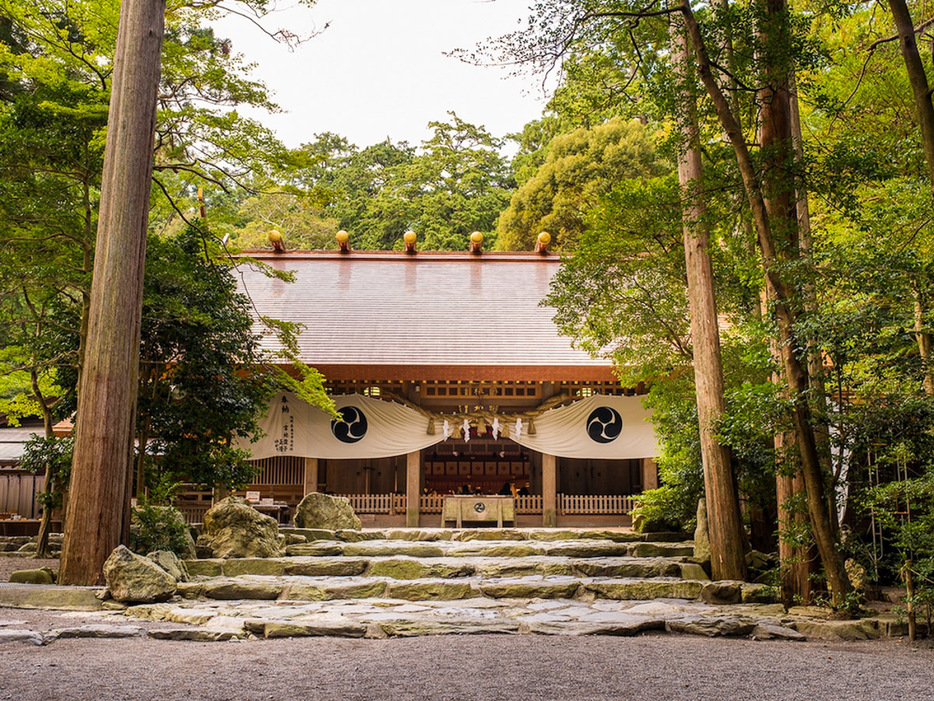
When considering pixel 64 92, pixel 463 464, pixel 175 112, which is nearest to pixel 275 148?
pixel 175 112

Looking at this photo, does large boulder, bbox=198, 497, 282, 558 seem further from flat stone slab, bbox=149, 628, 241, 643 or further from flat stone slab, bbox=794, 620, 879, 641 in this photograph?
flat stone slab, bbox=794, 620, 879, 641

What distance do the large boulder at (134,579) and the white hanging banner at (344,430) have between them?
628 cm

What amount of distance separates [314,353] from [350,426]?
56.0 inches

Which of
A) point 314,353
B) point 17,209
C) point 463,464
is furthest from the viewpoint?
point 463,464

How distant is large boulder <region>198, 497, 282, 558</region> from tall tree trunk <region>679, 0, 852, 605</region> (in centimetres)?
577

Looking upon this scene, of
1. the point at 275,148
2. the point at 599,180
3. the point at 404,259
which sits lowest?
the point at 275,148

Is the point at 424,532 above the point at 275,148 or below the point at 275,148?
below

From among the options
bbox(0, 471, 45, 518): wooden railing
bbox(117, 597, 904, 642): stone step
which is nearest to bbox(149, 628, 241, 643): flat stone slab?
bbox(117, 597, 904, 642): stone step

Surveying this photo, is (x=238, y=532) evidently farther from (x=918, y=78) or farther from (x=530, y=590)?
(x=918, y=78)

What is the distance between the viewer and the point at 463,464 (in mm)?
15078

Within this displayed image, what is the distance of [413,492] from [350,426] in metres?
1.58

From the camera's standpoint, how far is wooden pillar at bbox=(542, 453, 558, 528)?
12.9 m

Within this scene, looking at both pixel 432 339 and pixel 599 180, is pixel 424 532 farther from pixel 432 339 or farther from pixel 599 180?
pixel 599 180

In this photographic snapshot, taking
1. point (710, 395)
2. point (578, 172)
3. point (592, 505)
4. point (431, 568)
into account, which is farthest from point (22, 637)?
point (578, 172)
